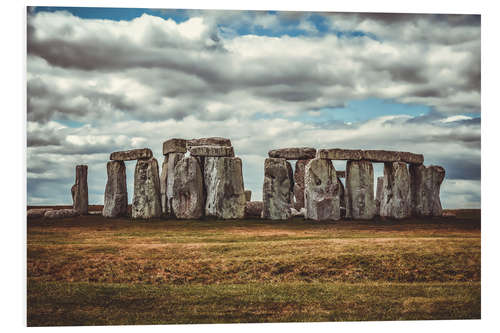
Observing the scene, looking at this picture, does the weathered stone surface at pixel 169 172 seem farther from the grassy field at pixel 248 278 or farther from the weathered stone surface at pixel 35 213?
the weathered stone surface at pixel 35 213

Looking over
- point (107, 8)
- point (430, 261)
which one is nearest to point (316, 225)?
point (430, 261)

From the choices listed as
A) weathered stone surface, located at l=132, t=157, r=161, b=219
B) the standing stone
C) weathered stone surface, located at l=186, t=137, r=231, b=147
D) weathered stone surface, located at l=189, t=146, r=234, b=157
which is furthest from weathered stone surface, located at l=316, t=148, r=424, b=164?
the standing stone

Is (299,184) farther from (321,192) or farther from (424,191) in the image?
(321,192)

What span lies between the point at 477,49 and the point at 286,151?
905 centimetres

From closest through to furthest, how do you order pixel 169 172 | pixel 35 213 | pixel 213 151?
1. pixel 35 213
2. pixel 213 151
3. pixel 169 172

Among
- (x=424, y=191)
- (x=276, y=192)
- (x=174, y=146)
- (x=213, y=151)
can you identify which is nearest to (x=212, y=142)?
(x=174, y=146)

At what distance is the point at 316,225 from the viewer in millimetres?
15008

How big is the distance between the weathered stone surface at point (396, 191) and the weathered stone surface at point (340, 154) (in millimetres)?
1315

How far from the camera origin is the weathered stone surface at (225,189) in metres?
16.7

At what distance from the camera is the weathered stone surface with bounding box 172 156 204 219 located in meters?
17.0

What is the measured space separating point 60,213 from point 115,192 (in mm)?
2664

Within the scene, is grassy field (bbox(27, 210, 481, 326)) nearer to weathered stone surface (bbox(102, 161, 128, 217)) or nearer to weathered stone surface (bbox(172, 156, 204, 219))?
weathered stone surface (bbox(172, 156, 204, 219))

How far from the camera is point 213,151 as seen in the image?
17406 millimetres

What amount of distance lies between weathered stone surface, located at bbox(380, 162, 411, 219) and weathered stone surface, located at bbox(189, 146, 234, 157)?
17.1ft
